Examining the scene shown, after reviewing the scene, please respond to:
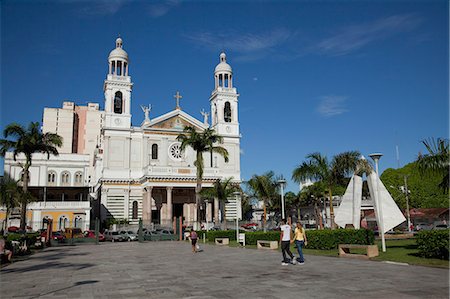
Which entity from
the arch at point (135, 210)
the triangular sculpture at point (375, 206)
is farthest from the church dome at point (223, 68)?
the triangular sculpture at point (375, 206)

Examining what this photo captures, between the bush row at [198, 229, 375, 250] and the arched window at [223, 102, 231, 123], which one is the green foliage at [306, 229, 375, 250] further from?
the arched window at [223, 102, 231, 123]

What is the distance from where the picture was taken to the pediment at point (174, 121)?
5694 centimetres

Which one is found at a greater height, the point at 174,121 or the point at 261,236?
the point at 174,121

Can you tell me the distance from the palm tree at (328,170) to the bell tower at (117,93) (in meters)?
30.7

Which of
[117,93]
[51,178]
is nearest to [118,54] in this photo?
[117,93]

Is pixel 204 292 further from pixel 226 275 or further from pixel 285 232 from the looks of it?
pixel 285 232

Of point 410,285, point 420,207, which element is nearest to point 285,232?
point 410,285

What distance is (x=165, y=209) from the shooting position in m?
53.5

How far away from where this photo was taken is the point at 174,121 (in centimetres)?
5794

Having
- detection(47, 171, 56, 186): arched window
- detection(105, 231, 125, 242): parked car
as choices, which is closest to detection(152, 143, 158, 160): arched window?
detection(105, 231, 125, 242): parked car

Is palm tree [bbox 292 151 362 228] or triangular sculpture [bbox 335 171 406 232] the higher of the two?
palm tree [bbox 292 151 362 228]

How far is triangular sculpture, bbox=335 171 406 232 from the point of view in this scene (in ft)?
61.8

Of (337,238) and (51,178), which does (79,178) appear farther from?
(337,238)

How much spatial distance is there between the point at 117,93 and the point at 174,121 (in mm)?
8463
